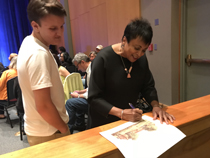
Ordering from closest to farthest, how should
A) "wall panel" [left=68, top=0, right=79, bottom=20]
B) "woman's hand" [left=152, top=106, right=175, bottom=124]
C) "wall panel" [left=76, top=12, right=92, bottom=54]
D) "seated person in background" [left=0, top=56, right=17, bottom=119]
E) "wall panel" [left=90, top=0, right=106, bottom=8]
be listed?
1. "woman's hand" [left=152, top=106, right=175, bottom=124]
2. "seated person in background" [left=0, top=56, right=17, bottom=119]
3. "wall panel" [left=90, top=0, right=106, bottom=8]
4. "wall panel" [left=76, top=12, right=92, bottom=54]
5. "wall panel" [left=68, top=0, right=79, bottom=20]

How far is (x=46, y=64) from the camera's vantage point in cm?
82

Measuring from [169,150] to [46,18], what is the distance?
837 mm

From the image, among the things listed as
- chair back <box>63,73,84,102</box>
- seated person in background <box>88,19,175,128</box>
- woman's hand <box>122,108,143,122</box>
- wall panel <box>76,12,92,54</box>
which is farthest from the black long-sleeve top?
wall panel <box>76,12,92,54</box>

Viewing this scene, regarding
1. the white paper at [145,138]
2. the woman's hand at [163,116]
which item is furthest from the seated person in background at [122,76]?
the white paper at [145,138]

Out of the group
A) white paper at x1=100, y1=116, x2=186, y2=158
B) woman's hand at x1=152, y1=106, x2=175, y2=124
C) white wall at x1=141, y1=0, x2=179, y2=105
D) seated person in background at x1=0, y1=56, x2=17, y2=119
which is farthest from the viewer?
seated person in background at x1=0, y1=56, x2=17, y2=119

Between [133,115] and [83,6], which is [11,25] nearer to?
[83,6]

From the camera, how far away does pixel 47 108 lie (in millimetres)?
858

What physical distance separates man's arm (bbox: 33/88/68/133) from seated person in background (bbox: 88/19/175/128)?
0.90 feet

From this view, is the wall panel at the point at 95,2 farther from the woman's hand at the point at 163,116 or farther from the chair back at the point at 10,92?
the woman's hand at the point at 163,116

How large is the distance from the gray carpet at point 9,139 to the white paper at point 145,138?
86.8 inches

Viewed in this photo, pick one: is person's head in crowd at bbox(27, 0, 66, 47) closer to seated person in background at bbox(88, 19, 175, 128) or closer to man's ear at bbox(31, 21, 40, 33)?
man's ear at bbox(31, 21, 40, 33)

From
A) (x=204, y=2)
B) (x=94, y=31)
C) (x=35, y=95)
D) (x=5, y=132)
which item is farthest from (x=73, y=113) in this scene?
(x=94, y=31)

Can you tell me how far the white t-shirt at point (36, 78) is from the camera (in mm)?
803

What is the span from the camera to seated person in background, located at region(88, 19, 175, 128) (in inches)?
40.1
